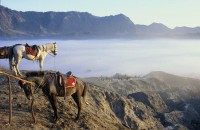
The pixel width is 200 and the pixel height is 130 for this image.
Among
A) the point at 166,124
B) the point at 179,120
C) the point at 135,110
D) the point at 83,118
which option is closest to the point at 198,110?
A: the point at 179,120

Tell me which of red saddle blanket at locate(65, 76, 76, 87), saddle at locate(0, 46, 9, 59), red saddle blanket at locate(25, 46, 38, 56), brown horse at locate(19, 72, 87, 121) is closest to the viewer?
brown horse at locate(19, 72, 87, 121)

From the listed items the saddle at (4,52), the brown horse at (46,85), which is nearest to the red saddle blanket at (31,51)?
the saddle at (4,52)

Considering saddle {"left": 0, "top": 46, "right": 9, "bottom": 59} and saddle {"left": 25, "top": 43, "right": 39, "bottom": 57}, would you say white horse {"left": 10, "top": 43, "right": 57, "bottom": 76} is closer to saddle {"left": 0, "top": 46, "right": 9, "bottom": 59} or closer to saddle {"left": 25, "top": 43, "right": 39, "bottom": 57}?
saddle {"left": 25, "top": 43, "right": 39, "bottom": 57}

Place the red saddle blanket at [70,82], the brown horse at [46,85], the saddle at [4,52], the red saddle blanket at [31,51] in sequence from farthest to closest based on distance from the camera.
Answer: the red saddle blanket at [31,51], the saddle at [4,52], the red saddle blanket at [70,82], the brown horse at [46,85]

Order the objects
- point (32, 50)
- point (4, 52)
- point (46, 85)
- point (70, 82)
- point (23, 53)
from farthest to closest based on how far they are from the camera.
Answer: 1. point (32, 50)
2. point (23, 53)
3. point (4, 52)
4. point (70, 82)
5. point (46, 85)

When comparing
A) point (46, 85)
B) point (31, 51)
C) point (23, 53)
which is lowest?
point (46, 85)

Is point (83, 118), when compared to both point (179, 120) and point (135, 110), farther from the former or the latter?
point (179, 120)

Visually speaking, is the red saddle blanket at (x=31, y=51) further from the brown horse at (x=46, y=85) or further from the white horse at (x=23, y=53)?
the brown horse at (x=46, y=85)

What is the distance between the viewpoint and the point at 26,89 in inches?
593

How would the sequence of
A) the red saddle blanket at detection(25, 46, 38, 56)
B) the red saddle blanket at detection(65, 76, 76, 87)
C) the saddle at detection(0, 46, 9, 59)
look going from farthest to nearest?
1. the red saddle blanket at detection(25, 46, 38, 56)
2. the saddle at detection(0, 46, 9, 59)
3. the red saddle blanket at detection(65, 76, 76, 87)

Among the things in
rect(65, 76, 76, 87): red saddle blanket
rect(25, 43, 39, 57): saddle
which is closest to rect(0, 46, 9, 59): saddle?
rect(25, 43, 39, 57): saddle

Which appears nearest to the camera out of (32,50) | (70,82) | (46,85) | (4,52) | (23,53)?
(46,85)

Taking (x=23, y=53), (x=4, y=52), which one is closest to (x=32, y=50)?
(x=23, y=53)

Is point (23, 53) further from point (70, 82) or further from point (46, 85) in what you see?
point (70, 82)
